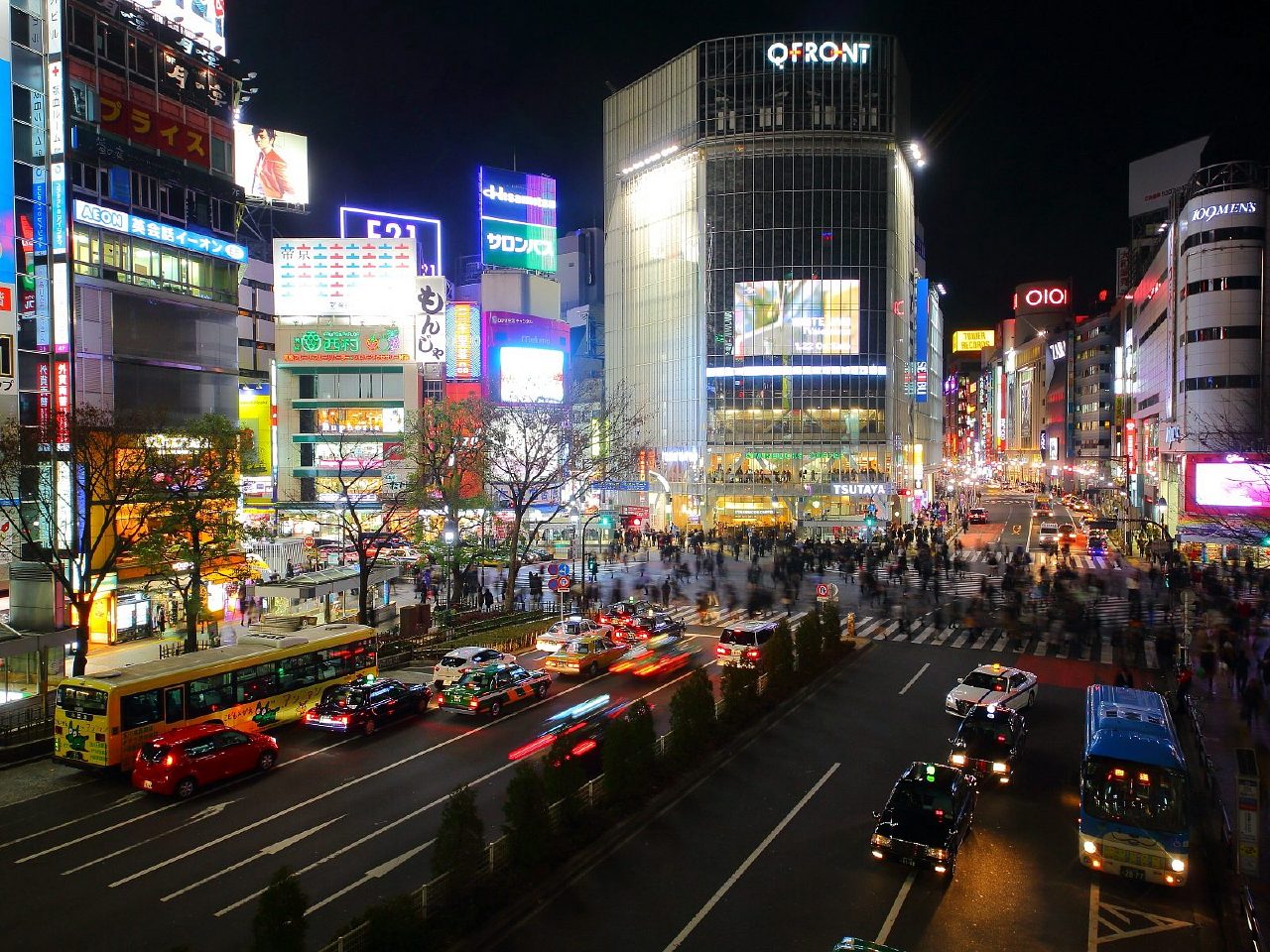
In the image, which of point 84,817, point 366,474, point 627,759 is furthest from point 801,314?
point 84,817

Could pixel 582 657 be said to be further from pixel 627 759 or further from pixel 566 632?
pixel 627 759

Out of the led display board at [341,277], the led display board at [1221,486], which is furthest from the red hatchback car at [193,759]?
the led display board at [1221,486]

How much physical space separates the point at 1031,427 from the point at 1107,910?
548 ft

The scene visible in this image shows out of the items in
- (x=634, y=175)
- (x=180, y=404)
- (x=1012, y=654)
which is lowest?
(x=1012, y=654)

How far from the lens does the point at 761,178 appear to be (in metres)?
66.2

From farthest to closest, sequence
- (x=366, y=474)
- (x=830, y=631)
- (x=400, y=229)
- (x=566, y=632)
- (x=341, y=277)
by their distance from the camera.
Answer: (x=400, y=229)
(x=341, y=277)
(x=366, y=474)
(x=566, y=632)
(x=830, y=631)

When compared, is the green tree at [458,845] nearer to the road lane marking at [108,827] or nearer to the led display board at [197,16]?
the road lane marking at [108,827]

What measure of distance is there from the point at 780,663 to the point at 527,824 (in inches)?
414

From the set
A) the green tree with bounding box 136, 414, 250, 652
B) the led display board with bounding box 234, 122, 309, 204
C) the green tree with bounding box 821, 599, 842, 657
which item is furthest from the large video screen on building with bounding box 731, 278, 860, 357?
the green tree with bounding box 136, 414, 250, 652

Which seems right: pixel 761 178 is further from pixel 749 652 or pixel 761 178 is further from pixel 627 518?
pixel 749 652

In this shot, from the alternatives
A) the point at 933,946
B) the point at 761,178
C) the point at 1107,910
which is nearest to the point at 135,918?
the point at 933,946

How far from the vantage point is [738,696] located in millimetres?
18141

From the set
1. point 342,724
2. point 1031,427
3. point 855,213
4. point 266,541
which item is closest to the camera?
point 342,724

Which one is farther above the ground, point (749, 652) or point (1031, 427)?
point (1031, 427)
